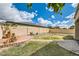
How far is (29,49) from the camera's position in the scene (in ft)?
6.66

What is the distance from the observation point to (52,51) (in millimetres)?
2021

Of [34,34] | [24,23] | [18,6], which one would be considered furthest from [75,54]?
[18,6]

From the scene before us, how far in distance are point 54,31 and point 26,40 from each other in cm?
27

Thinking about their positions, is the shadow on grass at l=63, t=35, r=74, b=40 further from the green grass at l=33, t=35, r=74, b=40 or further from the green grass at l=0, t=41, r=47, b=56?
the green grass at l=0, t=41, r=47, b=56

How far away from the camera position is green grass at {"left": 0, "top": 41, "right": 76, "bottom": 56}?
2021mm

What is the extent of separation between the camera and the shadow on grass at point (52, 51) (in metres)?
2.01

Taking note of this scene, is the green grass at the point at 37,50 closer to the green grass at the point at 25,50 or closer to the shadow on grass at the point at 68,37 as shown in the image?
the green grass at the point at 25,50

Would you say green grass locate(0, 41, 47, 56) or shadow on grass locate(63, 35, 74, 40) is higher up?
shadow on grass locate(63, 35, 74, 40)

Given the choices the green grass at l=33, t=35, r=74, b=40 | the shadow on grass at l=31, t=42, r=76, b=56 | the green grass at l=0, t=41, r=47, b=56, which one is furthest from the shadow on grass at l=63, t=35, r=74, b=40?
the green grass at l=0, t=41, r=47, b=56

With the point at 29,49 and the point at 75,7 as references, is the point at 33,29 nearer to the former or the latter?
the point at 29,49

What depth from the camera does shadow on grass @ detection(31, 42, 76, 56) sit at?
6.60ft

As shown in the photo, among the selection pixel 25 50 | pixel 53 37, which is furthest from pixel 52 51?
pixel 25 50

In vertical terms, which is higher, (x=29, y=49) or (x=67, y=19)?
(x=67, y=19)

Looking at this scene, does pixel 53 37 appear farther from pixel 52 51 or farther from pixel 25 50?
pixel 25 50
